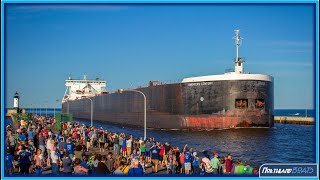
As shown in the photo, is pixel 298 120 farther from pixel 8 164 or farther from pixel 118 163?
pixel 8 164

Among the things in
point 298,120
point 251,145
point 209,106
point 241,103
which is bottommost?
point 251,145

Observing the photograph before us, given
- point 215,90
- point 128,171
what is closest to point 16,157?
point 128,171

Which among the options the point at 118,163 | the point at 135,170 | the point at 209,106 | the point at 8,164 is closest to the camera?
the point at 135,170

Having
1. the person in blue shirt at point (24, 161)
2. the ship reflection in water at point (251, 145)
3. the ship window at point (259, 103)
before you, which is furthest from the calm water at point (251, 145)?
the person in blue shirt at point (24, 161)

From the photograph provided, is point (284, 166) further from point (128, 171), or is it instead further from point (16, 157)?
point (16, 157)

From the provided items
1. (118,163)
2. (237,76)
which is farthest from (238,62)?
(118,163)

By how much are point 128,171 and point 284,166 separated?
205 inches

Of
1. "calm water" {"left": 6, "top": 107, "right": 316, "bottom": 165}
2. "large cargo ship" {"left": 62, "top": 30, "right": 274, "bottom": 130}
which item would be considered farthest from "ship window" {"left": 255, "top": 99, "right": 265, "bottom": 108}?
"calm water" {"left": 6, "top": 107, "right": 316, "bottom": 165}

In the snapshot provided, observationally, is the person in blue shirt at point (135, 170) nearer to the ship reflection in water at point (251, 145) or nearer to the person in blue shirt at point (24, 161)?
the person in blue shirt at point (24, 161)

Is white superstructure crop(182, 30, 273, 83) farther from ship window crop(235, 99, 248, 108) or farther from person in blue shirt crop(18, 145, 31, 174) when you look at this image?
person in blue shirt crop(18, 145, 31, 174)

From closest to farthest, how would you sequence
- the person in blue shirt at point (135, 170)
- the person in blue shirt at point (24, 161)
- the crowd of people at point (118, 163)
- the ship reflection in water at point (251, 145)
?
1. the person in blue shirt at point (135, 170)
2. the crowd of people at point (118, 163)
3. the person in blue shirt at point (24, 161)
4. the ship reflection in water at point (251, 145)

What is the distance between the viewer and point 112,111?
204ft

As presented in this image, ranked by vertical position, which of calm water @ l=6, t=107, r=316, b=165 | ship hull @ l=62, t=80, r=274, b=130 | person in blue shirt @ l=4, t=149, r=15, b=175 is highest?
ship hull @ l=62, t=80, r=274, b=130

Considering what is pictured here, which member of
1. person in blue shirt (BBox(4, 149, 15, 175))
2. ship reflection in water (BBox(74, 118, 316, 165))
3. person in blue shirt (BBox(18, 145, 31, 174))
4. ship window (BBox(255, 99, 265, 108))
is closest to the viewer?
person in blue shirt (BBox(18, 145, 31, 174))
